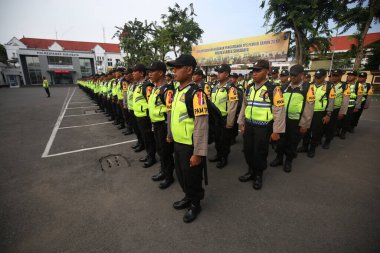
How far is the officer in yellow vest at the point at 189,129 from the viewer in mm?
2371

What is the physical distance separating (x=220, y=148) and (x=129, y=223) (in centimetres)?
261

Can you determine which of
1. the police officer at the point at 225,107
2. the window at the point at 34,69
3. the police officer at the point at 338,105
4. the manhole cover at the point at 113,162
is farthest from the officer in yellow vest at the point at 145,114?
the window at the point at 34,69

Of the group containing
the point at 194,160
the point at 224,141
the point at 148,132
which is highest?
the point at 194,160

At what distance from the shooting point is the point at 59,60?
44562mm

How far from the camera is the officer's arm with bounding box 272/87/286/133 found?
318cm

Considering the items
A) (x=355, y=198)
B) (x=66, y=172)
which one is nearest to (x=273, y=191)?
(x=355, y=198)

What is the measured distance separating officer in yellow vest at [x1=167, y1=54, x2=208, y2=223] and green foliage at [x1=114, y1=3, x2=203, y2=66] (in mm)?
24489

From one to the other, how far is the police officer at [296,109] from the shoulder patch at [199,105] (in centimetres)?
263

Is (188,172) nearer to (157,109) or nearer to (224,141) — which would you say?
(157,109)

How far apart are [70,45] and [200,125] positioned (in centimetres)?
6377

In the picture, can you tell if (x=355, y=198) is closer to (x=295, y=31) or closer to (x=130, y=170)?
(x=130, y=170)

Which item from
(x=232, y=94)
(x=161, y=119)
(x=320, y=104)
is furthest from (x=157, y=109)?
(x=320, y=104)

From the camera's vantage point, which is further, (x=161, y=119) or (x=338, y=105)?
(x=338, y=105)

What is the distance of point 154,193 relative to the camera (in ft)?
11.4
